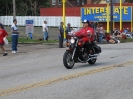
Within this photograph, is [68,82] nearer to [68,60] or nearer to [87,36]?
[68,60]

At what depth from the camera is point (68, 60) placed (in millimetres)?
14016

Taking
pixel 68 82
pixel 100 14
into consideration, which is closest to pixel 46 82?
pixel 68 82

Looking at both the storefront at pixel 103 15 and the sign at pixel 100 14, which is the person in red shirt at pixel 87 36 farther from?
the sign at pixel 100 14

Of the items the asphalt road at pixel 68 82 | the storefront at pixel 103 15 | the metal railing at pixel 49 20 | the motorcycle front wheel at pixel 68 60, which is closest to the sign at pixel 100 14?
the storefront at pixel 103 15

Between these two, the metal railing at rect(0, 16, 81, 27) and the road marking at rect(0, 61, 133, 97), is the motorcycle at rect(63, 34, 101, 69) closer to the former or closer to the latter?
the road marking at rect(0, 61, 133, 97)

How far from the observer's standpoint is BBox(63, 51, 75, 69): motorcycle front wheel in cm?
1385

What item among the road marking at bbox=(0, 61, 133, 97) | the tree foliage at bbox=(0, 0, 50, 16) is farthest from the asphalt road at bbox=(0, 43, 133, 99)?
the tree foliage at bbox=(0, 0, 50, 16)

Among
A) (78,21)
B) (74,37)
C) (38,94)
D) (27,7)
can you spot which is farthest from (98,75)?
(27,7)

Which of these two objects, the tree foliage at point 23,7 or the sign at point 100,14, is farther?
the tree foliage at point 23,7

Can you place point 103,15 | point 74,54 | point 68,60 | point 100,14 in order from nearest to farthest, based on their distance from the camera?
point 68,60 < point 74,54 < point 103,15 < point 100,14

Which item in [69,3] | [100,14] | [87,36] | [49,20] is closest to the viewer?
[87,36]

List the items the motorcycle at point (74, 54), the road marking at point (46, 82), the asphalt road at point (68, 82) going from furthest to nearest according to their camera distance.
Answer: the motorcycle at point (74, 54) → the road marking at point (46, 82) → the asphalt road at point (68, 82)

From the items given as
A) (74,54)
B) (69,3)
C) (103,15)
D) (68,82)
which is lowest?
(68,82)

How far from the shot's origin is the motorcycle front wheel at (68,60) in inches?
545
